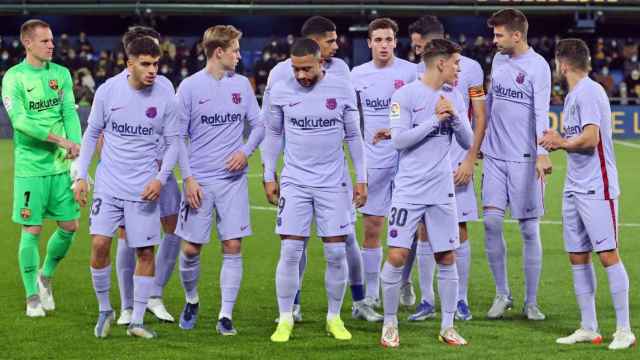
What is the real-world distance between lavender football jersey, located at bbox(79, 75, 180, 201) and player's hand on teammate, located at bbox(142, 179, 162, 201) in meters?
0.05

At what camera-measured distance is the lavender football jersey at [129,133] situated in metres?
8.16

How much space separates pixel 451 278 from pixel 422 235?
103 centimetres

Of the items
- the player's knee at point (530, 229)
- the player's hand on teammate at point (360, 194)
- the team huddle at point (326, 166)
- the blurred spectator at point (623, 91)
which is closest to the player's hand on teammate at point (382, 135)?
the team huddle at point (326, 166)

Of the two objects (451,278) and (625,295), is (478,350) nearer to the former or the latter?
(451,278)

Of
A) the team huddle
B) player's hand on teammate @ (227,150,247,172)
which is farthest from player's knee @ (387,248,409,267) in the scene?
player's hand on teammate @ (227,150,247,172)

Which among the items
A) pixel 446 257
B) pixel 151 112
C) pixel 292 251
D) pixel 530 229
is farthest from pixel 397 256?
pixel 151 112

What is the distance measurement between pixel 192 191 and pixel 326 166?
37.4 inches

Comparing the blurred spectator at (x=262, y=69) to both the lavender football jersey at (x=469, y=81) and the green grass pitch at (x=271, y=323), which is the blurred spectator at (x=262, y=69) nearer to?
the green grass pitch at (x=271, y=323)

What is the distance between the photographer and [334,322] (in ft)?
27.2

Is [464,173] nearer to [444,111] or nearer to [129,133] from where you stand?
[444,111]

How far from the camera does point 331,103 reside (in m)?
8.12

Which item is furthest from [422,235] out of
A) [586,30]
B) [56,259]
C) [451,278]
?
[586,30]

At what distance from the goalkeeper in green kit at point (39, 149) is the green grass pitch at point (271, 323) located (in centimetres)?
38

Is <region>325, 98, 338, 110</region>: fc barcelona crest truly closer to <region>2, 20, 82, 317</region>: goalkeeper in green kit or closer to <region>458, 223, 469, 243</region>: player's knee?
<region>458, 223, 469, 243</region>: player's knee
